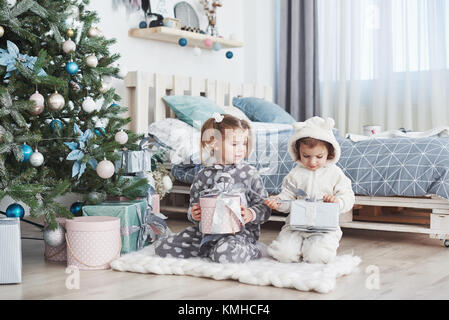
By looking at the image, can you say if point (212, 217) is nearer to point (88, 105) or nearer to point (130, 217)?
point (130, 217)

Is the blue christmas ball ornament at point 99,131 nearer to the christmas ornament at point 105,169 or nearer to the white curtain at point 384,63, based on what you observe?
the christmas ornament at point 105,169

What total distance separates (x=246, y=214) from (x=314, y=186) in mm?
307

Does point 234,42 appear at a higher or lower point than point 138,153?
higher

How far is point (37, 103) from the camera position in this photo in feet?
6.55

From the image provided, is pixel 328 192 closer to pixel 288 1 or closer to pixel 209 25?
pixel 209 25

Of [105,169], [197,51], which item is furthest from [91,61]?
[197,51]

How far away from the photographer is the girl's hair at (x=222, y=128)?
2.11 m

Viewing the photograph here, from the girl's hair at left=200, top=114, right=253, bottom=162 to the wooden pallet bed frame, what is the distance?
697 mm

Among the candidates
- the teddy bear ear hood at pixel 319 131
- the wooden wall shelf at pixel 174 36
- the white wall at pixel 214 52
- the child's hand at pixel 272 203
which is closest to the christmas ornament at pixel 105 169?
the child's hand at pixel 272 203

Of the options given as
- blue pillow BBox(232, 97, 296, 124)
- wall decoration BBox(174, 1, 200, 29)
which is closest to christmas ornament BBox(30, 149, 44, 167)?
blue pillow BBox(232, 97, 296, 124)

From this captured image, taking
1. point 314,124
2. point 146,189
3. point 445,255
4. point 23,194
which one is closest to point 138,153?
point 146,189

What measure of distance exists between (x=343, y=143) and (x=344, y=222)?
38 centimetres

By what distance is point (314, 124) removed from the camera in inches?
84.7

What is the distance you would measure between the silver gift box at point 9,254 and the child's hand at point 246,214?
0.76m
